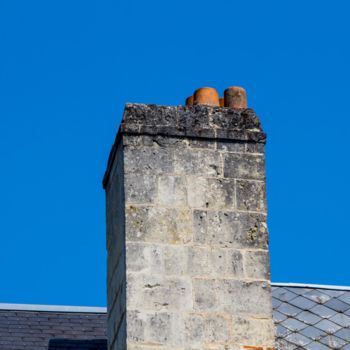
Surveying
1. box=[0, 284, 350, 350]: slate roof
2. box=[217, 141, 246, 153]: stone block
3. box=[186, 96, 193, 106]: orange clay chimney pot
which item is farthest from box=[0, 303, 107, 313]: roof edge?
box=[217, 141, 246, 153]: stone block

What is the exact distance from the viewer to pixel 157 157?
9.01 meters

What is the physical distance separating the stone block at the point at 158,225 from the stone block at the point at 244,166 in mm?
458

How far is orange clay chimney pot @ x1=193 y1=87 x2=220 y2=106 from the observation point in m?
9.49

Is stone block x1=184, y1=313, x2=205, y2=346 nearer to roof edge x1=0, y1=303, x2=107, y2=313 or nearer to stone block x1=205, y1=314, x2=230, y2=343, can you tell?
stone block x1=205, y1=314, x2=230, y2=343

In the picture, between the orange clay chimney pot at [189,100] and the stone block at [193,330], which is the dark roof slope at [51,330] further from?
the stone block at [193,330]

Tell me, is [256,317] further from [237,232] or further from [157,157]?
[157,157]

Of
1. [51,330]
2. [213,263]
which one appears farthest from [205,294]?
[51,330]

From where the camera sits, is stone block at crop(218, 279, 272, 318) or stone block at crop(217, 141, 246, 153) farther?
stone block at crop(217, 141, 246, 153)

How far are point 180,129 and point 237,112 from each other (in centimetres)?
48

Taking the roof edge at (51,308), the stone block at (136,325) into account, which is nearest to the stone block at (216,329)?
the stone block at (136,325)

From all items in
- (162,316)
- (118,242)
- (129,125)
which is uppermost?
(129,125)

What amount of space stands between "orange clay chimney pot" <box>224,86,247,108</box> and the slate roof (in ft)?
8.80

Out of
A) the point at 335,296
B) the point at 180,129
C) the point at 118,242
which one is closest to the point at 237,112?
the point at 180,129

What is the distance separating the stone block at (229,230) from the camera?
8844 millimetres
